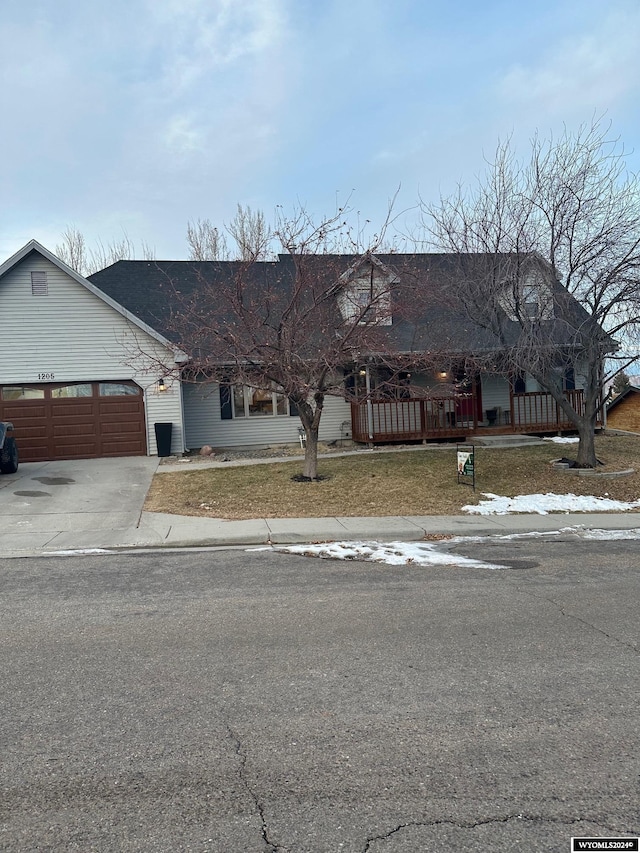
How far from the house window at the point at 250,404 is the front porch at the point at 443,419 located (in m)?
2.51

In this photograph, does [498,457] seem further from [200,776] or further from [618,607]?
[200,776]

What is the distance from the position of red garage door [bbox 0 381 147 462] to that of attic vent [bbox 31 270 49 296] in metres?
2.71

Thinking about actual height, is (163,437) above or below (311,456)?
above

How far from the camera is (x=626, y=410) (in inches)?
1199

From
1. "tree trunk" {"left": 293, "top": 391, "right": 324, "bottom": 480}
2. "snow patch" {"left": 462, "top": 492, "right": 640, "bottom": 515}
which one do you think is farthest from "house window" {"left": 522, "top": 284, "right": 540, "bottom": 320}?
"tree trunk" {"left": 293, "top": 391, "right": 324, "bottom": 480}

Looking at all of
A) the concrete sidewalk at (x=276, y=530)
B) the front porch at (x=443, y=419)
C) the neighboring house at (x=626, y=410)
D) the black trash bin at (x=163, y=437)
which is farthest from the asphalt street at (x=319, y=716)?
the neighboring house at (x=626, y=410)

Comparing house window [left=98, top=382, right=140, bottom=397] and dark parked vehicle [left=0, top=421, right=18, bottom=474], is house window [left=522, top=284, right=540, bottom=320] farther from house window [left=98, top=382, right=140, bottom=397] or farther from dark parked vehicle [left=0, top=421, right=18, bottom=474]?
dark parked vehicle [left=0, top=421, right=18, bottom=474]

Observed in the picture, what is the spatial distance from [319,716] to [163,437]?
15.8 meters

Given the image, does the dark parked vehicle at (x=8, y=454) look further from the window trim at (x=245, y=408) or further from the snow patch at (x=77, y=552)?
the snow patch at (x=77, y=552)

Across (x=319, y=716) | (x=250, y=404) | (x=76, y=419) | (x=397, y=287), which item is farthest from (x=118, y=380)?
(x=319, y=716)

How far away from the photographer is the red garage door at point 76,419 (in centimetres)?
1877

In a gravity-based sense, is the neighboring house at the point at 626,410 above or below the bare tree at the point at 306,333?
below

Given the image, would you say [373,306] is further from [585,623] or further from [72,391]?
[72,391]
